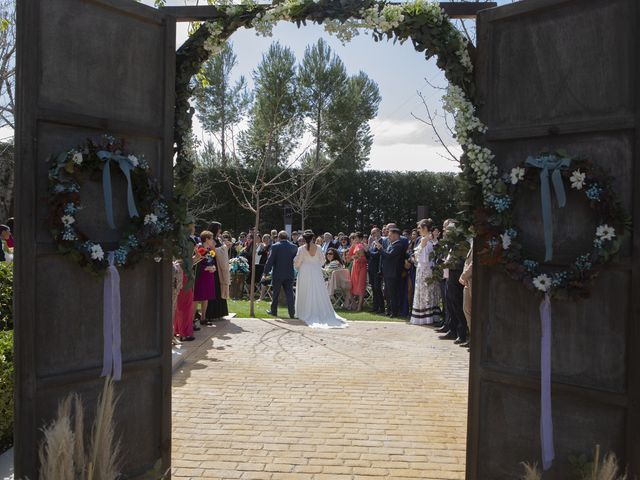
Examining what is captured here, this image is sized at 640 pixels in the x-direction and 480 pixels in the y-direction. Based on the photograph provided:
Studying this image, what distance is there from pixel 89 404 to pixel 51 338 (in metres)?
0.56

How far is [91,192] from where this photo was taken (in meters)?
3.84

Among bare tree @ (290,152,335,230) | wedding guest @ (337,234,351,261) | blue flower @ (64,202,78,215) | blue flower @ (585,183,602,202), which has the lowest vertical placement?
wedding guest @ (337,234,351,261)

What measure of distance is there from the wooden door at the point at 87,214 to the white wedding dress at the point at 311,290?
9202 mm

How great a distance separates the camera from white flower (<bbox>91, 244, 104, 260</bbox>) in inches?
143

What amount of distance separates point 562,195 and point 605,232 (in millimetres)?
325

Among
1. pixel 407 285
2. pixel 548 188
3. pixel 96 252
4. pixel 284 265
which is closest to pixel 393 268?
pixel 407 285

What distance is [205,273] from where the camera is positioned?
11.7 meters

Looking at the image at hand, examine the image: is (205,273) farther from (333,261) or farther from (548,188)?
(548,188)

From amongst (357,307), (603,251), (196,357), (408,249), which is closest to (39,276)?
(603,251)

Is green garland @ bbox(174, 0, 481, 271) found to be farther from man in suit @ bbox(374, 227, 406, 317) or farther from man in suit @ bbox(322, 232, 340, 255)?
man in suit @ bbox(322, 232, 340, 255)

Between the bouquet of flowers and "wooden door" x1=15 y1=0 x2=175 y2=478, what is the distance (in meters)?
13.3

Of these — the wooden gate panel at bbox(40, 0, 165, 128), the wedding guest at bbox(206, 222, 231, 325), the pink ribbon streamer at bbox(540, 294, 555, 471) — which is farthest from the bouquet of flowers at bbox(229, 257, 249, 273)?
the pink ribbon streamer at bbox(540, 294, 555, 471)

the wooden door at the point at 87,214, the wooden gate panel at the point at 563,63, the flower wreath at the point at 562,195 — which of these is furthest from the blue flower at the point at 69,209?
the wooden gate panel at the point at 563,63

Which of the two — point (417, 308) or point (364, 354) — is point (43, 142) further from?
point (417, 308)
